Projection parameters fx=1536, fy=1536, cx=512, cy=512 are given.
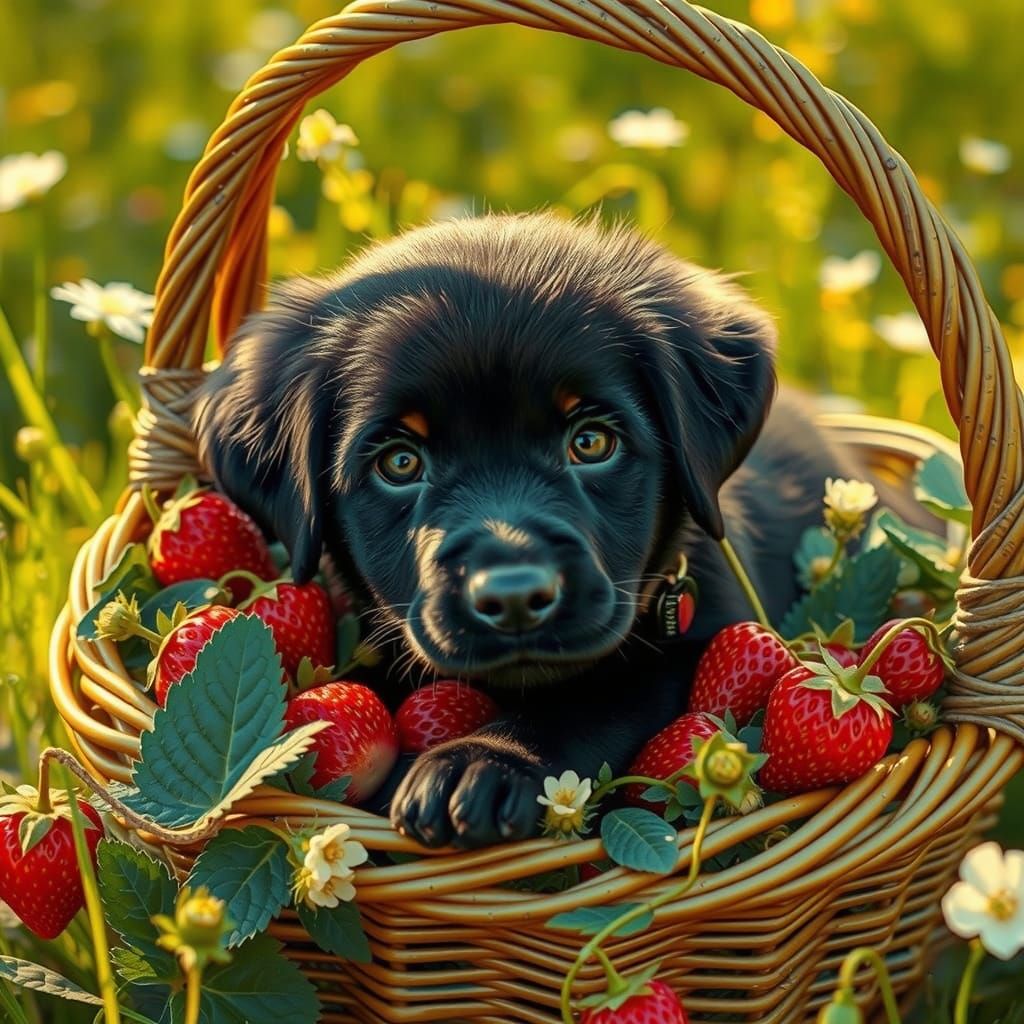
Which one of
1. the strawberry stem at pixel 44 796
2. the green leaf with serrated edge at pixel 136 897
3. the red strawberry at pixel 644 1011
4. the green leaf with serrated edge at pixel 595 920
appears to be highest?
the green leaf with serrated edge at pixel 595 920

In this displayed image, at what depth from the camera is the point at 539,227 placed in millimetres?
2453

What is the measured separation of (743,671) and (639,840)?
16.9 inches

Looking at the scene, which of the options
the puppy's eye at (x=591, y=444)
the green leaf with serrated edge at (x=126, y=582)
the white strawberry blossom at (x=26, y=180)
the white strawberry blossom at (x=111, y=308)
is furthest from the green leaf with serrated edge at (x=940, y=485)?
the white strawberry blossom at (x=26, y=180)

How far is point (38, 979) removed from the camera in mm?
1939

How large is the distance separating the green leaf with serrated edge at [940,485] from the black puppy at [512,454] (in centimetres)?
37

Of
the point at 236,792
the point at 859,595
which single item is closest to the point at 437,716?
the point at 236,792

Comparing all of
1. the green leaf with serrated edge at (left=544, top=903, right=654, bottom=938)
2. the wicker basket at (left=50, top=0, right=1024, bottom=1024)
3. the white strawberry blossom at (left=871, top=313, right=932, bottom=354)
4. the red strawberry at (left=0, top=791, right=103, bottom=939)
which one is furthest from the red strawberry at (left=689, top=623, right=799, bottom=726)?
the white strawberry blossom at (left=871, top=313, right=932, bottom=354)

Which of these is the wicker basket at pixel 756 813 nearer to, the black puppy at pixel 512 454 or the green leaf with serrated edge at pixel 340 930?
the green leaf with serrated edge at pixel 340 930

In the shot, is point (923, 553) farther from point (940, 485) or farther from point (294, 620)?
point (294, 620)

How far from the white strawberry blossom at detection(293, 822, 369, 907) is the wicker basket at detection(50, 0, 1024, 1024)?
0.13 ft

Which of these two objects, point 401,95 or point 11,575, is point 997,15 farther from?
point 11,575

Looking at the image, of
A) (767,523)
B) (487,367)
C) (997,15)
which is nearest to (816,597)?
(767,523)

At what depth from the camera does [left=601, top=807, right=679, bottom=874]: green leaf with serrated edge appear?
176 centimetres

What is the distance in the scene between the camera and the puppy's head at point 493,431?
6.72 feet
